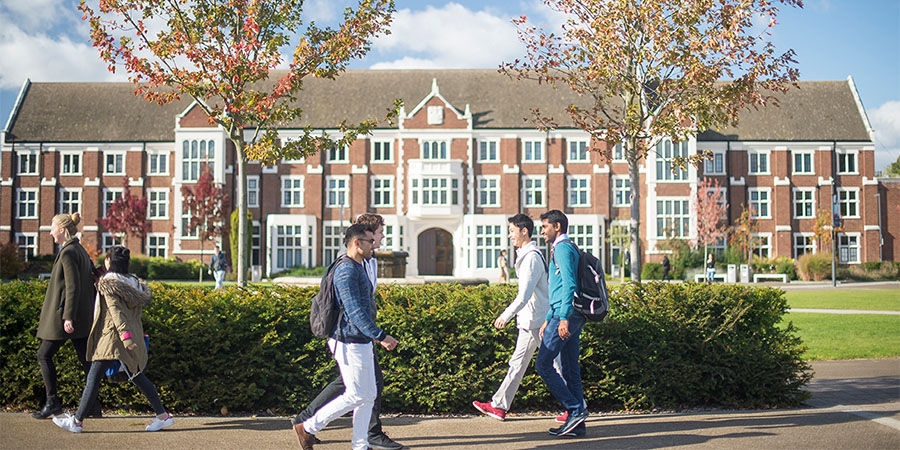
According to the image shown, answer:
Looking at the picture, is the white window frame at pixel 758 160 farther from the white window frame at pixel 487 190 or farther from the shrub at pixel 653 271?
the white window frame at pixel 487 190

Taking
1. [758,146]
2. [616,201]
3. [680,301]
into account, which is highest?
[758,146]

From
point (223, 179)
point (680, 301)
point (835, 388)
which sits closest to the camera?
point (680, 301)

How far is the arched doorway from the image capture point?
1633 inches

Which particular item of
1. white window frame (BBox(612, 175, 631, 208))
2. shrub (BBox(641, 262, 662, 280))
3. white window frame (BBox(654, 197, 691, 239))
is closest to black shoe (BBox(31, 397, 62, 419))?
shrub (BBox(641, 262, 662, 280))

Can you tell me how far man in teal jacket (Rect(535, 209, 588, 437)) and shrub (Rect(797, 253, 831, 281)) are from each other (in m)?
35.4

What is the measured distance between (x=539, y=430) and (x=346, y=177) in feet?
115

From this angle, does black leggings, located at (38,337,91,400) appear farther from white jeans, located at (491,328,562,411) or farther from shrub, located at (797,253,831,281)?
shrub, located at (797,253,831,281)

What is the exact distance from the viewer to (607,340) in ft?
23.0

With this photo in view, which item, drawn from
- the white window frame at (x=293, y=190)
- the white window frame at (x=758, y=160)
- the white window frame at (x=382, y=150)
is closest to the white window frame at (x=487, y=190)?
the white window frame at (x=382, y=150)

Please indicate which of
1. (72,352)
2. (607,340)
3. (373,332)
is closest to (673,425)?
(607,340)

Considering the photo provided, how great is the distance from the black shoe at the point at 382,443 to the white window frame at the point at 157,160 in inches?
1553

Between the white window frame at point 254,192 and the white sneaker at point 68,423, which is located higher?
the white window frame at point 254,192

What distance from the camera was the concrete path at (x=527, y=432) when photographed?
19.0ft

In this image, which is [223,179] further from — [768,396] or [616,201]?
[768,396]
